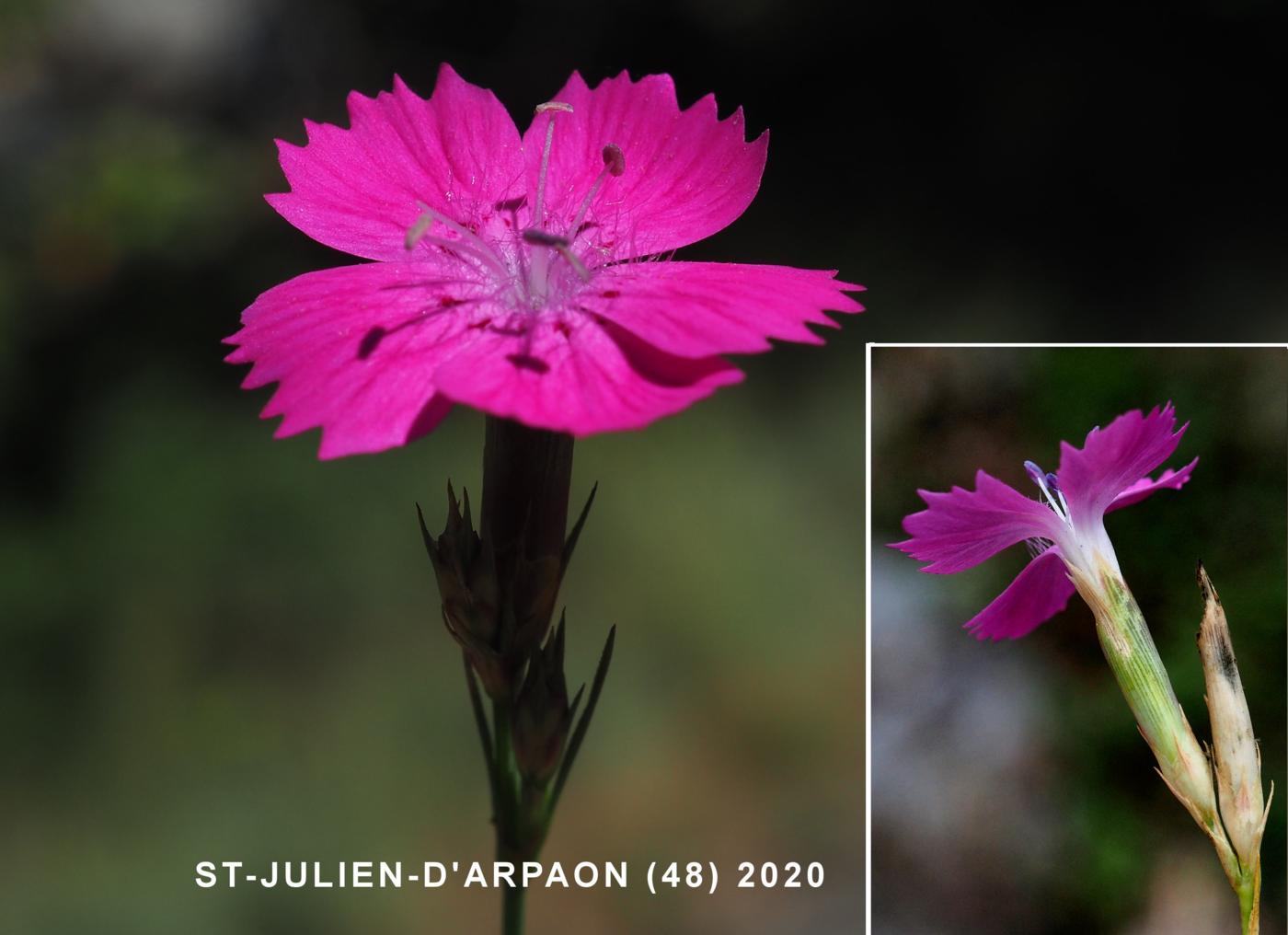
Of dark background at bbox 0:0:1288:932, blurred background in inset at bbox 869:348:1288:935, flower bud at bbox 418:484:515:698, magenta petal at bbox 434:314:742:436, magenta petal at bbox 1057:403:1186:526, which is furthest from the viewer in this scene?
dark background at bbox 0:0:1288:932

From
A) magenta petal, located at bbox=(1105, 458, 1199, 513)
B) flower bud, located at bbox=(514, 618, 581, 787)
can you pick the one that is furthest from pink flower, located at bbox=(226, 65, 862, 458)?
magenta petal, located at bbox=(1105, 458, 1199, 513)

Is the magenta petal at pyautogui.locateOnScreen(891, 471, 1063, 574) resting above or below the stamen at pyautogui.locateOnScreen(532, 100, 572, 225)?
below

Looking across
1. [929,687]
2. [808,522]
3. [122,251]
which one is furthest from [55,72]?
[929,687]

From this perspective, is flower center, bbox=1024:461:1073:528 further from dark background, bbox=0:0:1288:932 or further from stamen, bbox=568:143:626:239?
dark background, bbox=0:0:1288:932

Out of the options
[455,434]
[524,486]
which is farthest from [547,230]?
[455,434]

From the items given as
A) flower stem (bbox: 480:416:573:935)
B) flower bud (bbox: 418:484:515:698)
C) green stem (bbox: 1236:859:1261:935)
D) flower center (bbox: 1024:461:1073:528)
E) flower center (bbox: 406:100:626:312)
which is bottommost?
green stem (bbox: 1236:859:1261:935)

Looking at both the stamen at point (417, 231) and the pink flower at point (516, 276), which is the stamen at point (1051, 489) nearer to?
the pink flower at point (516, 276)
